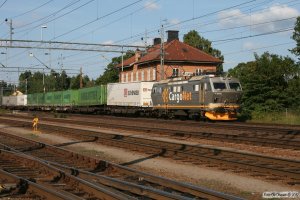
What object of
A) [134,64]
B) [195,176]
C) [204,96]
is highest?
[134,64]

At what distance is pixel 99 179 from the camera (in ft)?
34.0

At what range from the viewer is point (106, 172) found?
12.1 metres

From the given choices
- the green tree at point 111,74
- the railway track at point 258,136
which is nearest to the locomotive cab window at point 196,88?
the railway track at point 258,136

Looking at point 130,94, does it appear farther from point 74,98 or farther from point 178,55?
point 178,55

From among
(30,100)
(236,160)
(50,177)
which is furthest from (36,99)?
(50,177)

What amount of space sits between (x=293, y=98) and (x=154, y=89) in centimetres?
1429

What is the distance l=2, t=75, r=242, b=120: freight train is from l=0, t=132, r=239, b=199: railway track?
55.4 ft

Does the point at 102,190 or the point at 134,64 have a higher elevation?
the point at 134,64

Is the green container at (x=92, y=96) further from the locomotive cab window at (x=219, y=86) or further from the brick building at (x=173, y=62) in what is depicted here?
the locomotive cab window at (x=219, y=86)

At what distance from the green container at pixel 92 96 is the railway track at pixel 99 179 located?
116ft

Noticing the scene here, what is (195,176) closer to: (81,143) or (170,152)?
(170,152)

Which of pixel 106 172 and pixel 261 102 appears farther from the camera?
pixel 261 102

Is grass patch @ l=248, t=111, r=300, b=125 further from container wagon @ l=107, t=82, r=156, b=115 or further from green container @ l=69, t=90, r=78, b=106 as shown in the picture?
green container @ l=69, t=90, r=78, b=106

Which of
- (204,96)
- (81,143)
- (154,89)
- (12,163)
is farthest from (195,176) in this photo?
(154,89)
